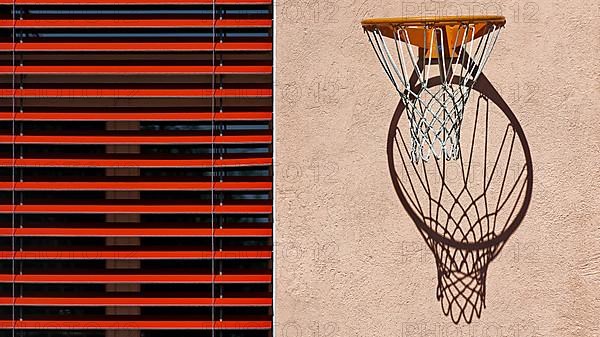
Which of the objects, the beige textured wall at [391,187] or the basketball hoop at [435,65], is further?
the beige textured wall at [391,187]

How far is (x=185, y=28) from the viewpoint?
2010 mm

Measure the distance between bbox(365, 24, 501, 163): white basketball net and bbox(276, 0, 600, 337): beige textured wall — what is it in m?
0.07

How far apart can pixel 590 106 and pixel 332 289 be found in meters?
0.88

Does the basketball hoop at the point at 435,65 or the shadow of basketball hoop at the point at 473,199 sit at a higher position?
the basketball hoop at the point at 435,65

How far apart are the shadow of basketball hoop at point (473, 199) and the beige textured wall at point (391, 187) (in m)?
0.03

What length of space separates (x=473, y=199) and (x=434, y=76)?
36 cm

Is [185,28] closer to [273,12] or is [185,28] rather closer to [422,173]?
[273,12]

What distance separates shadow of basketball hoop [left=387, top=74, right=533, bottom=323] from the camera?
6.51ft

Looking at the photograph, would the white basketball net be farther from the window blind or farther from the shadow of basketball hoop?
the window blind

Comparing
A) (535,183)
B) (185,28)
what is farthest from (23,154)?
(535,183)

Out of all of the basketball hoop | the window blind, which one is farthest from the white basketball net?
the window blind

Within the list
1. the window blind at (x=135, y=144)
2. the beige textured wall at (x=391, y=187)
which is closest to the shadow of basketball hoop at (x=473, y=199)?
the beige textured wall at (x=391, y=187)

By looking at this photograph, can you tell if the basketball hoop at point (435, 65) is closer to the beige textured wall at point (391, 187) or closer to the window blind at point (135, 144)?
the beige textured wall at point (391, 187)

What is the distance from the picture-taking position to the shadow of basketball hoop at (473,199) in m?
1.98
